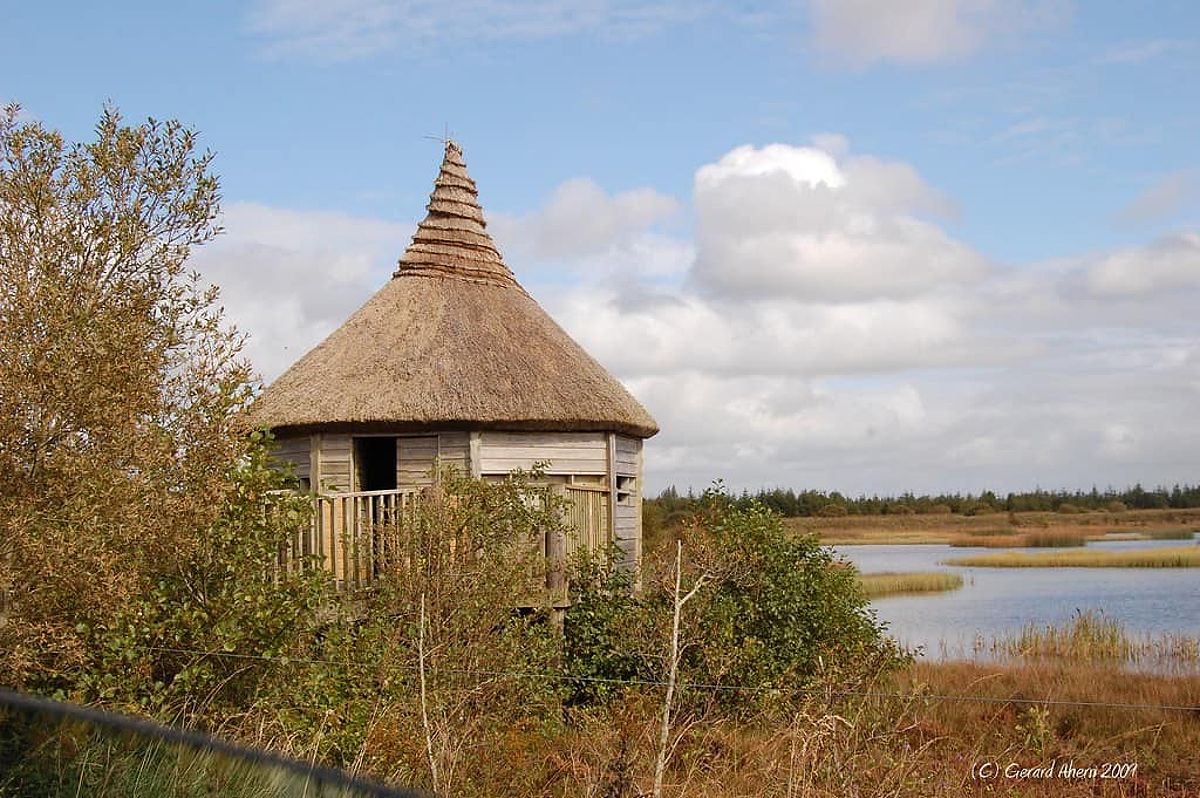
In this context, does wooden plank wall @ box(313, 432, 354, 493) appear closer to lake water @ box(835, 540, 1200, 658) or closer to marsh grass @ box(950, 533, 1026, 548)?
lake water @ box(835, 540, 1200, 658)

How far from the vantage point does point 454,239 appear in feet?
53.4

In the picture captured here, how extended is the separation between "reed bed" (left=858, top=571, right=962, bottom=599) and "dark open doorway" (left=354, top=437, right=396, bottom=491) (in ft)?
62.5

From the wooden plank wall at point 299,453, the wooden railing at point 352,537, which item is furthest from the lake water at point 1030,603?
the wooden railing at point 352,537

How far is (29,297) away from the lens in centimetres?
645

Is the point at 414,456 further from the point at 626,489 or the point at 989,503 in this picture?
the point at 989,503

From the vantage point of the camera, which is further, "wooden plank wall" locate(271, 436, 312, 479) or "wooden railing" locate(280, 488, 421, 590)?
"wooden plank wall" locate(271, 436, 312, 479)

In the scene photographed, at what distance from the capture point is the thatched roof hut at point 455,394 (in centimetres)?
1348

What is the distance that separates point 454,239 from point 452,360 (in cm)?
279

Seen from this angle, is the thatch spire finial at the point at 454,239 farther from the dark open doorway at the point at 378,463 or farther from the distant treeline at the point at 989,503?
the distant treeline at the point at 989,503

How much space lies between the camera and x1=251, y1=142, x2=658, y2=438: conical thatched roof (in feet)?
44.3

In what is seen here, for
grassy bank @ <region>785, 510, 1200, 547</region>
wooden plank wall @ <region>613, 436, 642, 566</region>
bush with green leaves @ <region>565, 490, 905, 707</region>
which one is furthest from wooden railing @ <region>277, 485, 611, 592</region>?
grassy bank @ <region>785, 510, 1200, 547</region>

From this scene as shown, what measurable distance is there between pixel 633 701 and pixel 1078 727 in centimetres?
813

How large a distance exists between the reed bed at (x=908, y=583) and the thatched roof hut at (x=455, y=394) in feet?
63.6

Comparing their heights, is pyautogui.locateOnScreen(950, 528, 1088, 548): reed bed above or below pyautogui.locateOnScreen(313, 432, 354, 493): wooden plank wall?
below
